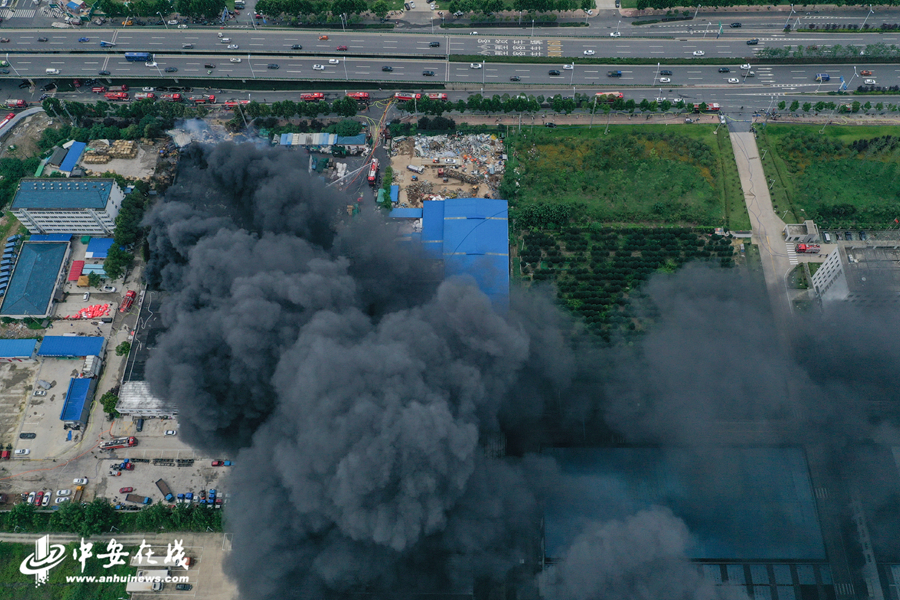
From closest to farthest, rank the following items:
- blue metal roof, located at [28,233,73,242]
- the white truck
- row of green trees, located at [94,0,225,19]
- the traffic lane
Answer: the white truck
blue metal roof, located at [28,233,73,242]
the traffic lane
row of green trees, located at [94,0,225,19]

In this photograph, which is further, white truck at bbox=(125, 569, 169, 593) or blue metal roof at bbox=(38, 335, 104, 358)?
blue metal roof at bbox=(38, 335, 104, 358)

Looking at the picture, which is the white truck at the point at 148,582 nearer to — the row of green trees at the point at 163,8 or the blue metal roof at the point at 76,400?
the blue metal roof at the point at 76,400

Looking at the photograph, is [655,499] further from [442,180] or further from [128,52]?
[128,52]

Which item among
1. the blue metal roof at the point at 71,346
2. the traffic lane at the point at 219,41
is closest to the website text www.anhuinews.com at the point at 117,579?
the blue metal roof at the point at 71,346

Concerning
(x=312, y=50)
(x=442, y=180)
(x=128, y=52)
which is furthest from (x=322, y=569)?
(x=128, y=52)

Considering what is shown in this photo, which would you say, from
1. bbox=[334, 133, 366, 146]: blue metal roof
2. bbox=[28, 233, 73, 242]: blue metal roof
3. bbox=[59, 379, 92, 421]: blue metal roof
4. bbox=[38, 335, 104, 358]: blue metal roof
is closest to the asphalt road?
bbox=[334, 133, 366, 146]: blue metal roof

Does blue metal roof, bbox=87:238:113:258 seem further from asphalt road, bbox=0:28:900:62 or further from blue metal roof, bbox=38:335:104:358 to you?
asphalt road, bbox=0:28:900:62

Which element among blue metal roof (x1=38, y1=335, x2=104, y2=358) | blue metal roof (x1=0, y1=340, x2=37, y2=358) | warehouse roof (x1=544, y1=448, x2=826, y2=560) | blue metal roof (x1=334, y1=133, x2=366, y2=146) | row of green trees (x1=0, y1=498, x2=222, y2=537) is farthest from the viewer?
blue metal roof (x1=334, y1=133, x2=366, y2=146)

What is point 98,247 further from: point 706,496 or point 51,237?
point 706,496
